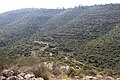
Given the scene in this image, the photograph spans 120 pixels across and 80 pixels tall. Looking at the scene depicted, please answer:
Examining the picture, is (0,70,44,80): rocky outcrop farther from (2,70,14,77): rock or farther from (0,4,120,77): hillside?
(0,4,120,77): hillside

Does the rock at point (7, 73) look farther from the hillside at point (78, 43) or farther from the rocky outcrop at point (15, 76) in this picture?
the hillside at point (78, 43)

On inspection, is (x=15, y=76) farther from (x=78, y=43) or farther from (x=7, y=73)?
(x=78, y=43)

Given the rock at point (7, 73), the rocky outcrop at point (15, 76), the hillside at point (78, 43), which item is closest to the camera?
the rocky outcrop at point (15, 76)

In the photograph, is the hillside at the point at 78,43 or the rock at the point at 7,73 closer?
the rock at the point at 7,73

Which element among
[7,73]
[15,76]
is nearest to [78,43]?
[7,73]

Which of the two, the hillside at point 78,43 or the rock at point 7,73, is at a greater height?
the rock at point 7,73

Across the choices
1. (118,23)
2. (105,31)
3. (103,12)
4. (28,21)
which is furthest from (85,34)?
(28,21)

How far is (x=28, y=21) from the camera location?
143m

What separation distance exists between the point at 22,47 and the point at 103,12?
5033 cm

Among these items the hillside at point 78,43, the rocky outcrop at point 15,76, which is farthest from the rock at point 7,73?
the hillside at point 78,43

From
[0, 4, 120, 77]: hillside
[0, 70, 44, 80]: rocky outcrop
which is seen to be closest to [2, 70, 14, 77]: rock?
[0, 70, 44, 80]: rocky outcrop

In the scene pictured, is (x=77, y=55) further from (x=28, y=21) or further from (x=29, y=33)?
(x=28, y=21)

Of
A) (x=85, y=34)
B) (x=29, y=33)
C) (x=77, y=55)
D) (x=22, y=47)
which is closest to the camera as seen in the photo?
(x=77, y=55)

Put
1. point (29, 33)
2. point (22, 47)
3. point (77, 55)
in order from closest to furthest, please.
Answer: point (77, 55), point (22, 47), point (29, 33)
